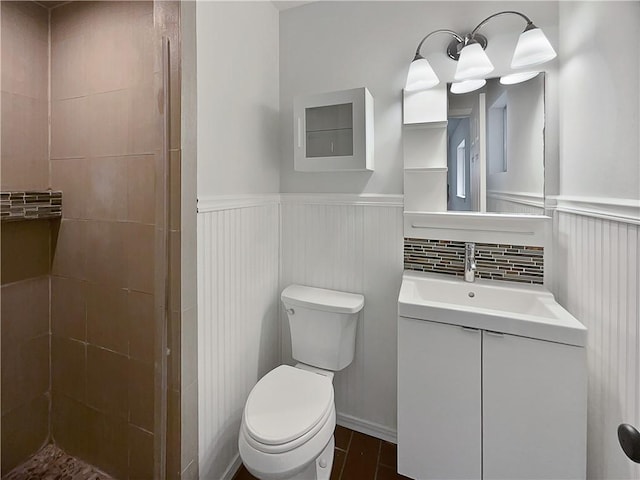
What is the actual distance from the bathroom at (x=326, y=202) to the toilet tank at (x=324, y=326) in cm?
13

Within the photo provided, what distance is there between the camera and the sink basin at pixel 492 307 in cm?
106

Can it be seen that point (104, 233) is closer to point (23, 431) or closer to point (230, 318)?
point (230, 318)

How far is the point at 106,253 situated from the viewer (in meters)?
1.33

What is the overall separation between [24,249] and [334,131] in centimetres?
141

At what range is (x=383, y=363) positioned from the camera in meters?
1.67

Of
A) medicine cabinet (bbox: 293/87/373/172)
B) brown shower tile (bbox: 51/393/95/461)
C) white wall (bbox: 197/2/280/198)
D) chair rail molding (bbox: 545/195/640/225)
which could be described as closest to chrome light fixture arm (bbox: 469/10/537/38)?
medicine cabinet (bbox: 293/87/373/172)

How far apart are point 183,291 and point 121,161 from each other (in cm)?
60

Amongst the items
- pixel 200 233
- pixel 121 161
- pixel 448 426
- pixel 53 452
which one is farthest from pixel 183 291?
pixel 448 426

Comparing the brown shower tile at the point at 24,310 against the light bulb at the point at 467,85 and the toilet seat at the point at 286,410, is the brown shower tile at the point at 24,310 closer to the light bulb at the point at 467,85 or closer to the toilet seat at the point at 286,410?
the toilet seat at the point at 286,410

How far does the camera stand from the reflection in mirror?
4.68 ft

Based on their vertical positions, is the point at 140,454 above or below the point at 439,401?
below

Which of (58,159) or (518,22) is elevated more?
(518,22)

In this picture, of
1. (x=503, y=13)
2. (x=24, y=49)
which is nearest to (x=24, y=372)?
(x=24, y=49)

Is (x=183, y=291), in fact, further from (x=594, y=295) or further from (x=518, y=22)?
(x=518, y=22)
